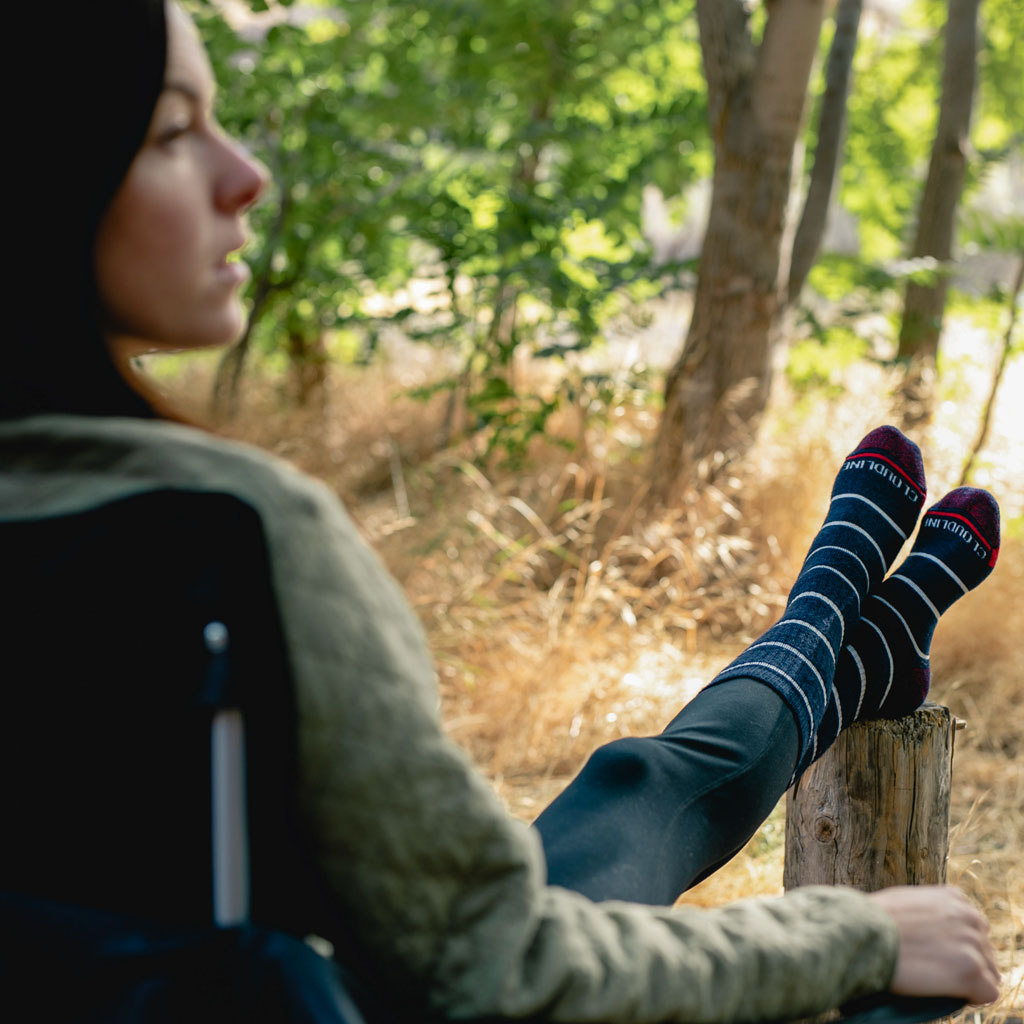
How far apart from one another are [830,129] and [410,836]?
4.47 metres

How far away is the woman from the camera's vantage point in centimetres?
70

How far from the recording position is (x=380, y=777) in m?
0.71

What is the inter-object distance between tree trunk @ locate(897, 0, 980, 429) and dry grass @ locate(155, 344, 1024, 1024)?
2.11 feet

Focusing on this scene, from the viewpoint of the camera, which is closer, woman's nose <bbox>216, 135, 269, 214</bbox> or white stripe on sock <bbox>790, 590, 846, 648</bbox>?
woman's nose <bbox>216, 135, 269, 214</bbox>

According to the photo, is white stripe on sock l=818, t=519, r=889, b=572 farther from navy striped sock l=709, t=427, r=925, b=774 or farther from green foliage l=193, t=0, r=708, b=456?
green foliage l=193, t=0, r=708, b=456

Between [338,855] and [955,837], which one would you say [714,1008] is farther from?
[955,837]

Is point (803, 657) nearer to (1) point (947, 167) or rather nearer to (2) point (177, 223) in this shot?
(2) point (177, 223)

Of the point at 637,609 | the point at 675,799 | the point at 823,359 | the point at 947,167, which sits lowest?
the point at 637,609

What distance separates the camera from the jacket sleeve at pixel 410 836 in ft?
2.30

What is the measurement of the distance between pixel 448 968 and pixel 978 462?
358 cm

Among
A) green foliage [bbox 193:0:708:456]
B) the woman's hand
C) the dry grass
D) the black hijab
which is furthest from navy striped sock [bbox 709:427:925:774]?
green foliage [bbox 193:0:708:456]

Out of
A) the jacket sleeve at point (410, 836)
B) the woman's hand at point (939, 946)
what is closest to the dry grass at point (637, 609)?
the woman's hand at point (939, 946)

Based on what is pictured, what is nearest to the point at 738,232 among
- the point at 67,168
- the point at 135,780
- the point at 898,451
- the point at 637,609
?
the point at 637,609

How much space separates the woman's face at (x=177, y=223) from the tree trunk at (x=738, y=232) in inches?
112
